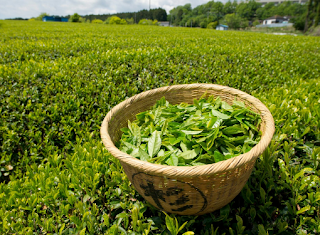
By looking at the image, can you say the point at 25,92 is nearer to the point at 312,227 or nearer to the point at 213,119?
the point at 213,119

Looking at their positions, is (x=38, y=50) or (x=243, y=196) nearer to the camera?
(x=243, y=196)

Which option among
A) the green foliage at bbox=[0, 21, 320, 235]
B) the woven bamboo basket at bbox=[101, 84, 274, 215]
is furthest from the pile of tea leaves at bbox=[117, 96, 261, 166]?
the green foliage at bbox=[0, 21, 320, 235]

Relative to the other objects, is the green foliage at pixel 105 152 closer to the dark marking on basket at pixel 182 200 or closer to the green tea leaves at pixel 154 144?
the dark marking on basket at pixel 182 200

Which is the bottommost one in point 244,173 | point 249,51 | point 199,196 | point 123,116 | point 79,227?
point 79,227

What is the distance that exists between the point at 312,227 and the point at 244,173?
33.1 inches

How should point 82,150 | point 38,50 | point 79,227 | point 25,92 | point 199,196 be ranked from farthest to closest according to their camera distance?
point 38,50 → point 25,92 → point 82,150 → point 79,227 → point 199,196

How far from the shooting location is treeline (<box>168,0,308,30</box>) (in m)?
78.9

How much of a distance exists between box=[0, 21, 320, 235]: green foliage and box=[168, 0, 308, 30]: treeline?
8120 centimetres

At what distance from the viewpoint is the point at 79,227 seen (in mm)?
1526

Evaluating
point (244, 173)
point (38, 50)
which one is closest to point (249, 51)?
point (244, 173)

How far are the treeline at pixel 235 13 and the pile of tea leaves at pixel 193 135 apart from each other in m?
83.9

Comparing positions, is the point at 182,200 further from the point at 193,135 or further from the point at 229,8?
the point at 229,8

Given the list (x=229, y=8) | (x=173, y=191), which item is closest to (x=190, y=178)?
(x=173, y=191)

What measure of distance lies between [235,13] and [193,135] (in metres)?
120
